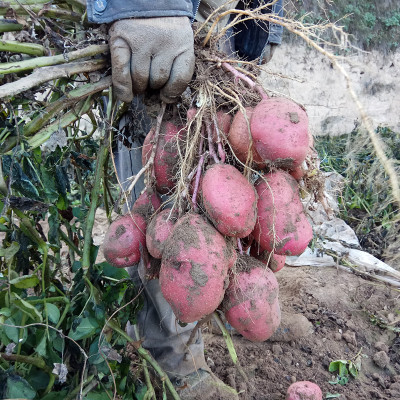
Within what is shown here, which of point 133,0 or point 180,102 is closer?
point 133,0

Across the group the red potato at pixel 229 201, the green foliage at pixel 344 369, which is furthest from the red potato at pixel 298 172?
the green foliage at pixel 344 369

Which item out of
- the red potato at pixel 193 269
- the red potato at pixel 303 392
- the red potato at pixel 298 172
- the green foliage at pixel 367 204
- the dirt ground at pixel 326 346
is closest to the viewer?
the red potato at pixel 193 269

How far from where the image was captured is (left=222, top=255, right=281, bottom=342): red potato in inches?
38.4

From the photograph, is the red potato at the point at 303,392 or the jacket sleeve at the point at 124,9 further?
the red potato at the point at 303,392

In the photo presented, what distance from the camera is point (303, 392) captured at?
1.37 metres

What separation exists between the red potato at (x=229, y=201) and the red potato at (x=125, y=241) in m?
0.23

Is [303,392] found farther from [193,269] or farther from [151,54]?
[151,54]

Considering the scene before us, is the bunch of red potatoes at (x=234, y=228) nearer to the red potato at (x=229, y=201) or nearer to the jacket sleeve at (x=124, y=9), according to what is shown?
the red potato at (x=229, y=201)

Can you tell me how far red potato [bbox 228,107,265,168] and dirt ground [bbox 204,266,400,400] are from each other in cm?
97

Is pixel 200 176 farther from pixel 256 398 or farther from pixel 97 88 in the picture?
pixel 256 398

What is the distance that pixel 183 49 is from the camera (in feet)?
3.37

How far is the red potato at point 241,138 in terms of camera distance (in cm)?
97

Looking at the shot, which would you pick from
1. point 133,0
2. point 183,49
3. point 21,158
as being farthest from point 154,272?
point 133,0

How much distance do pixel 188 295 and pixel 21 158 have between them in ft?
1.71
